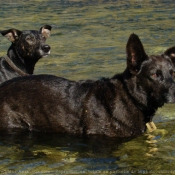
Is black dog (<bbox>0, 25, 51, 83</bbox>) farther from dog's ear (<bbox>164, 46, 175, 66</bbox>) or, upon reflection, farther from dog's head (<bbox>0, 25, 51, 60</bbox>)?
dog's ear (<bbox>164, 46, 175, 66</bbox>)

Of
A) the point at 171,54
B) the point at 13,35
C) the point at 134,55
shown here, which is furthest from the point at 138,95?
the point at 13,35

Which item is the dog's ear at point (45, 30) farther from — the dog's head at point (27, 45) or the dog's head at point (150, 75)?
the dog's head at point (150, 75)

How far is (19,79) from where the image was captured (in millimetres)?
9609

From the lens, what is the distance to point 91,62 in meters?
17.5

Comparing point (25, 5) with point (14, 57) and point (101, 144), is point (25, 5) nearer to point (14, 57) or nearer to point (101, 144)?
point (14, 57)

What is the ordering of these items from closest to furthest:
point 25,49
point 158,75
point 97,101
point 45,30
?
point 158,75, point 97,101, point 25,49, point 45,30

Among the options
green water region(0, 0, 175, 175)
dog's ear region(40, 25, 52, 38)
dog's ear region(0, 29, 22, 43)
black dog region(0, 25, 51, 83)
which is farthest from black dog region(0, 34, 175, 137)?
dog's ear region(40, 25, 52, 38)

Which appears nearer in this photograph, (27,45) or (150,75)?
(150,75)

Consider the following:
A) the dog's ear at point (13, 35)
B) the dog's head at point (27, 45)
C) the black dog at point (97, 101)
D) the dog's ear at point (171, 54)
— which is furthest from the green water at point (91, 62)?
the dog's ear at point (171, 54)

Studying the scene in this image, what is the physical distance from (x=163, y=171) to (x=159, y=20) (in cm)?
1917

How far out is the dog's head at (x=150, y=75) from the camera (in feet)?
28.4

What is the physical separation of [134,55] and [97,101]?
3.33ft

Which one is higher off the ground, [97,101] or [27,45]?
[27,45]

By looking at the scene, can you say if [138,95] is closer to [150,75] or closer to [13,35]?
[150,75]
